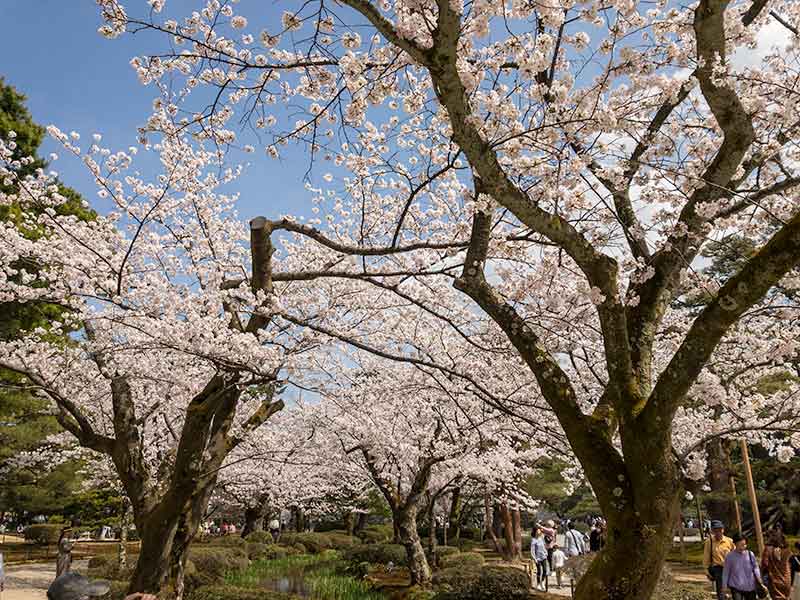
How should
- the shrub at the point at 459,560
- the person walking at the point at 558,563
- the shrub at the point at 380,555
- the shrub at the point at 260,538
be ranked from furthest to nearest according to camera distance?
the shrub at the point at 260,538 < the shrub at the point at 380,555 < the shrub at the point at 459,560 < the person walking at the point at 558,563

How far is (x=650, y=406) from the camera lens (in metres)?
3.12

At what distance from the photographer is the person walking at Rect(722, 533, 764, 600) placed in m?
6.98

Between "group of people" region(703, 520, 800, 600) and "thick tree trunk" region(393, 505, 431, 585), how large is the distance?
628 centimetres

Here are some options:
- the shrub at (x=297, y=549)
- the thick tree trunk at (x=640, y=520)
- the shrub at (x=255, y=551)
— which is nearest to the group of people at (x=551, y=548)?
the thick tree trunk at (x=640, y=520)

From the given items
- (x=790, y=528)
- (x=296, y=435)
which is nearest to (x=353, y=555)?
(x=296, y=435)

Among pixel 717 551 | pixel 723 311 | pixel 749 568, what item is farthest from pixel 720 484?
pixel 723 311

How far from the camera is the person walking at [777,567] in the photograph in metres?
7.53

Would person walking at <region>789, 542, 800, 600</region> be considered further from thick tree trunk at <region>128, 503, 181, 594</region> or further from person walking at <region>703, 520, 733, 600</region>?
thick tree trunk at <region>128, 503, 181, 594</region>

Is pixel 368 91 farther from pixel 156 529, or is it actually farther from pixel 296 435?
pixel 296 435

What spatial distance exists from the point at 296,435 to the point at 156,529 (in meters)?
14.5

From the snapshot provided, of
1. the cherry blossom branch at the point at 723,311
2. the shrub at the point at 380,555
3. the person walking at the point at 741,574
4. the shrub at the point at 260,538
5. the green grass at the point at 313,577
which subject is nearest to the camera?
the cherry blossom branch at the point at 723,311

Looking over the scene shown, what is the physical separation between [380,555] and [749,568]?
12434 mm

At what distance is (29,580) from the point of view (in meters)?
15.8

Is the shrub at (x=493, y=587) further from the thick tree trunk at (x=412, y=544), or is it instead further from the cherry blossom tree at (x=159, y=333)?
the cherry blossom tree at (x=159, y=333)
